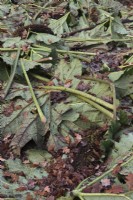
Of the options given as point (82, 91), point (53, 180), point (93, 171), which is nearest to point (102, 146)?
point (93, 171)

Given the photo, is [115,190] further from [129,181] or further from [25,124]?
[25,124]

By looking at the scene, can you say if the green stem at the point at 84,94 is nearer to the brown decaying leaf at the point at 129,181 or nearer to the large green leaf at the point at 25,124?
the large green leaf at the point at 25,124

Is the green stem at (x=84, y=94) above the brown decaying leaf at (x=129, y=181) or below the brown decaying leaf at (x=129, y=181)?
above

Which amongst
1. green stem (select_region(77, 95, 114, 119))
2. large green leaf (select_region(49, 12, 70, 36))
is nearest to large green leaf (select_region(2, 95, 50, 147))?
green stem (select_region(77, 95, 114, 119))

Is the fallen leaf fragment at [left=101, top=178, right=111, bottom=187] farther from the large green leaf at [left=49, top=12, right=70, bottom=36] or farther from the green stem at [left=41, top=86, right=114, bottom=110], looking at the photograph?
the large green leaf at [left=49, top=12, right=70, bottom=36]

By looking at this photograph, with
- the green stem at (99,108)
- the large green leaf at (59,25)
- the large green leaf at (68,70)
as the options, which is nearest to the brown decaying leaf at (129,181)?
the green stem at (99,108)

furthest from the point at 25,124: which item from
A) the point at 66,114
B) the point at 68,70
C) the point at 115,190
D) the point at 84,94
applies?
the point at 115,190

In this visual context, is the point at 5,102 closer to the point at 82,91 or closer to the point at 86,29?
the point at 82,91

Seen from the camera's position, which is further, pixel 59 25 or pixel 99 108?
pixel 59 25
